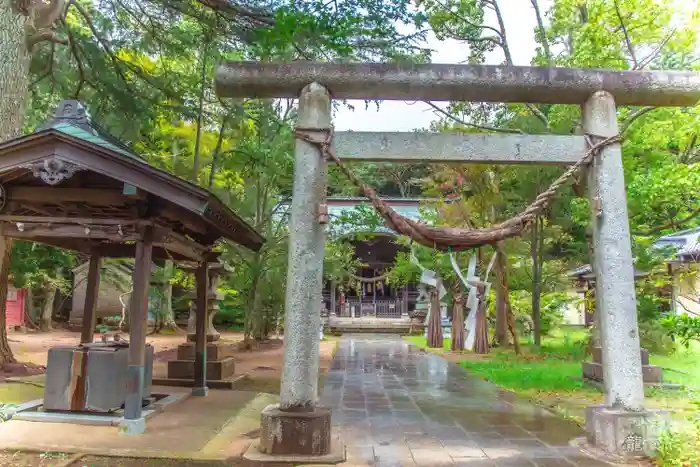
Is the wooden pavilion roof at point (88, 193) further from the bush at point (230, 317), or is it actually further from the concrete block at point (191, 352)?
the bush at point (230, 317)

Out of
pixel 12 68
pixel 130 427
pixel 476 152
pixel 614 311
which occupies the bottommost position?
pixel 130 427

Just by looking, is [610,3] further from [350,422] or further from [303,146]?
[350,422]

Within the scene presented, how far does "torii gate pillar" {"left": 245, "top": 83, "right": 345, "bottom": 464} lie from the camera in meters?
4.93

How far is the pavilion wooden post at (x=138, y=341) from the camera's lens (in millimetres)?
5906

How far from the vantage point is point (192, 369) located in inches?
363

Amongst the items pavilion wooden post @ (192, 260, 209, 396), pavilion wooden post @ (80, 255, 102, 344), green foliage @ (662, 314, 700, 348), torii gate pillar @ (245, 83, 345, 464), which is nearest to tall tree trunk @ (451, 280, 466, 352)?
pavilion wooden post @ (192, 260, 209, 396)

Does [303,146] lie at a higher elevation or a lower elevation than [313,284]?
higher

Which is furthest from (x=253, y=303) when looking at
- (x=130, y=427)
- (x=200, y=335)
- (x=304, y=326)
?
(x=304, y=326)

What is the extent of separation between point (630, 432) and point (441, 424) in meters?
2.42

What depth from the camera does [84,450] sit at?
200 inches

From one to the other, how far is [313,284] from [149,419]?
310 cm

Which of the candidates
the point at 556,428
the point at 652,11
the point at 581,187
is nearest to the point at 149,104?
the point at 581,187

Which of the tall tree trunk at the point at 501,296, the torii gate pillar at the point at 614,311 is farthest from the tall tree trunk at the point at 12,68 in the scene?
the tall tree trunk at the point at 501,296

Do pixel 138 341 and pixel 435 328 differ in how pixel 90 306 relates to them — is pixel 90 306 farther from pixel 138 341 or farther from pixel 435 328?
pixel 435 328
